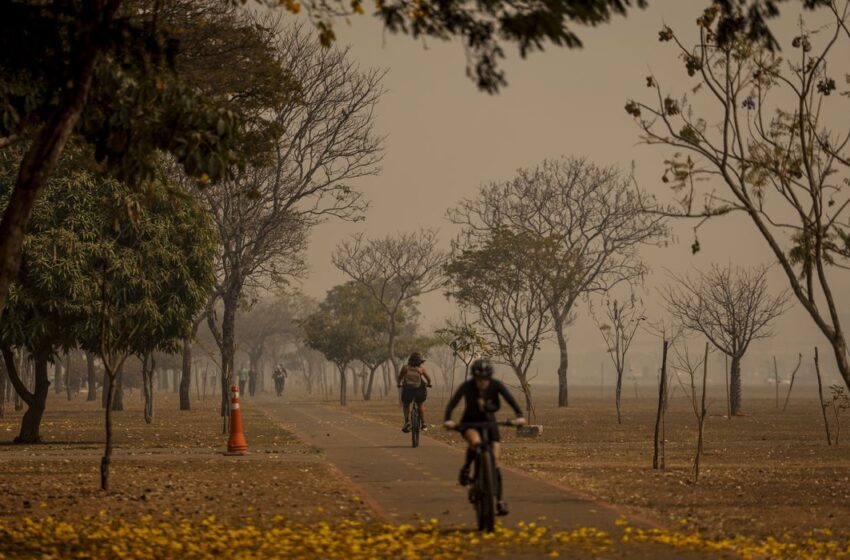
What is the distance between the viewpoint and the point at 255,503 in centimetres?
1499

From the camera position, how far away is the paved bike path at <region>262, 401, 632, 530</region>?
13594mm

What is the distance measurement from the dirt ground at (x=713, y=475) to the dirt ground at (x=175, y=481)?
3545 mm

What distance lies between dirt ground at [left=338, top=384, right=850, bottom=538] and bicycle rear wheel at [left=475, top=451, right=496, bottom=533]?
84.3 inches

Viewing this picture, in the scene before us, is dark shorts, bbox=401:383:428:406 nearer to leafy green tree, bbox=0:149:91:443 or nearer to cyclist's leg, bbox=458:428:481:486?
leafy green tree, bbox=0:149:91:443

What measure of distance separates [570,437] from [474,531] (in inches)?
796

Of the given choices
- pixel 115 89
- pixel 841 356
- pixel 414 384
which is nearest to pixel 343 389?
pixel 414 384

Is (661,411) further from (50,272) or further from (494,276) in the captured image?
(494,276)

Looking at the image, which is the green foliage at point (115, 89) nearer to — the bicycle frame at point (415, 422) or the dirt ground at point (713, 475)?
the dirt ground at point (713, 475)

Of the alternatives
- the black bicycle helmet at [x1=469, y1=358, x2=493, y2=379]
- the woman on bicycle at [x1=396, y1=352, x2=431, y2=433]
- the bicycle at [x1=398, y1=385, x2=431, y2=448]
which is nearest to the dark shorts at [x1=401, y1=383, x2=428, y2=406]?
the woman on bicycle at [x1=396, y1=352, x2=431, y2=433]

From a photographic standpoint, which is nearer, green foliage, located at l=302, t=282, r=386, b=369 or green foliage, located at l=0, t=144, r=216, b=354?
green foliage, located at l=0, t=144, r=216, b=354

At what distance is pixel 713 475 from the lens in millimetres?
20094

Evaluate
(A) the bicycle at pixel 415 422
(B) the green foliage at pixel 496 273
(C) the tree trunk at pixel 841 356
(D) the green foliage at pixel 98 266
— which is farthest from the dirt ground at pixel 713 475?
(B) the green foliage at pixel 496 273

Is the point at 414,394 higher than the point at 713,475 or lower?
higher

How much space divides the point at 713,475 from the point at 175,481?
27.4ft
